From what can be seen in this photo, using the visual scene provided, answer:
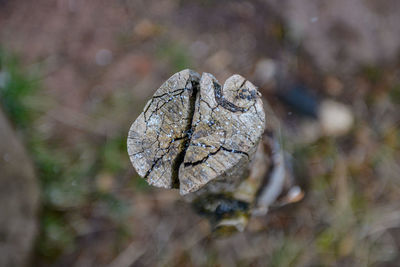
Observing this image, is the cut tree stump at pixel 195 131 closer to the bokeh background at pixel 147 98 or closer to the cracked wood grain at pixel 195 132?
the cracked wood grain at pixel 195 132

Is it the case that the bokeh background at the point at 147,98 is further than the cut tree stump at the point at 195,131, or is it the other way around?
the bokeh background at the point at 147,98

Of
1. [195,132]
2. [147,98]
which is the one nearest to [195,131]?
[195,132]

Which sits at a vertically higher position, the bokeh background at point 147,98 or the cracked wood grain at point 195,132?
the cracked wood grain at point 195,132

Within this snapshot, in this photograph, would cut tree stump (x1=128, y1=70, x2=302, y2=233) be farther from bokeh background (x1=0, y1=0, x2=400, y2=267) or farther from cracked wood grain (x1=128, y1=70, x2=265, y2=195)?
bokeh background (x1=0, y1=0, x2=400, y2=267)

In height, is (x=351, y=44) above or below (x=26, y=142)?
above

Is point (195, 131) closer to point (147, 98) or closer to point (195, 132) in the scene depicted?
point (195, 132)

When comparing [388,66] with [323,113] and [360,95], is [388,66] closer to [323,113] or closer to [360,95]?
[360,95]

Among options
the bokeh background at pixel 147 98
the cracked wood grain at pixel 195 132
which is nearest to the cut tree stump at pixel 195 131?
the cracked wood grain at pixel 195 132

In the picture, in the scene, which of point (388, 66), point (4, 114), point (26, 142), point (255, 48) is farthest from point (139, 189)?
point (388, 66)
